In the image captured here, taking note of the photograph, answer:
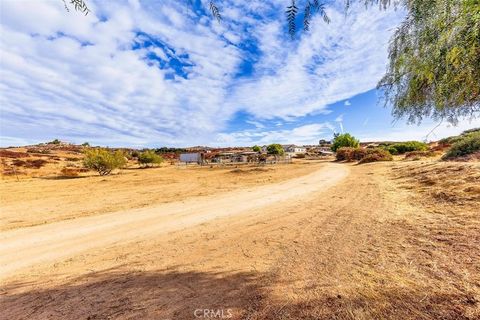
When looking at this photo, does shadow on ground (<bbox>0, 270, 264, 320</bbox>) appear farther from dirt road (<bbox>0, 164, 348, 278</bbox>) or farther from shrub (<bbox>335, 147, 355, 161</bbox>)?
shrub (<bbox>335, 147, 355, 161</bbox>)

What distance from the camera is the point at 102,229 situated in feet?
26.8

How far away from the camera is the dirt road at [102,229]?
20.6ft

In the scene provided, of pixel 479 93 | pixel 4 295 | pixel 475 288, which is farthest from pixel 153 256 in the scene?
pixel 479 93

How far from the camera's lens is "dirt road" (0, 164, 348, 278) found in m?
6.27

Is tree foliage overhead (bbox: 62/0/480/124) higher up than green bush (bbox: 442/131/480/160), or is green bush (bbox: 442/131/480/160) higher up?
tree foliage overhead (bbox: 62/0/480/124)

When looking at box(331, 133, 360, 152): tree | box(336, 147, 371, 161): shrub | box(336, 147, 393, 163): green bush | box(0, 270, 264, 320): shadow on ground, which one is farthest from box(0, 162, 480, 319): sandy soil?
box(331, 133, 360, 152): tree

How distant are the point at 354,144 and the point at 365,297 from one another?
76.2 m

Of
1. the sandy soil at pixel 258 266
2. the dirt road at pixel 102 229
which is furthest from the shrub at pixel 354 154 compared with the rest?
the sandy soil at pixel 258 266

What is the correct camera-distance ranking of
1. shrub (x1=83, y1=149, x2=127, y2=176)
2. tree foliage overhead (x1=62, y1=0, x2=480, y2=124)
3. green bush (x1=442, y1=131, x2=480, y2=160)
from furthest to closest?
shrub (x1=83, y1=149, x2=127, y2=176)
green bush (x1=442, y1=131, x2=480, y2=160)
tree foliage overhead (x1=62, y1=0, x2=480, y2=124)

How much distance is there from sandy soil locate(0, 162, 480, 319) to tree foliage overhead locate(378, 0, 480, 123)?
2.86 m

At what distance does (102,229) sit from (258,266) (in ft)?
19.2

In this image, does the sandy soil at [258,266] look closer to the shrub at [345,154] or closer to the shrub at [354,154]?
the shrub at [354,154]

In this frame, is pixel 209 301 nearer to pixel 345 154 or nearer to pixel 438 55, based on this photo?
pixel 438 55

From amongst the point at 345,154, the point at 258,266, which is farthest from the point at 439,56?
the point at 345,154
